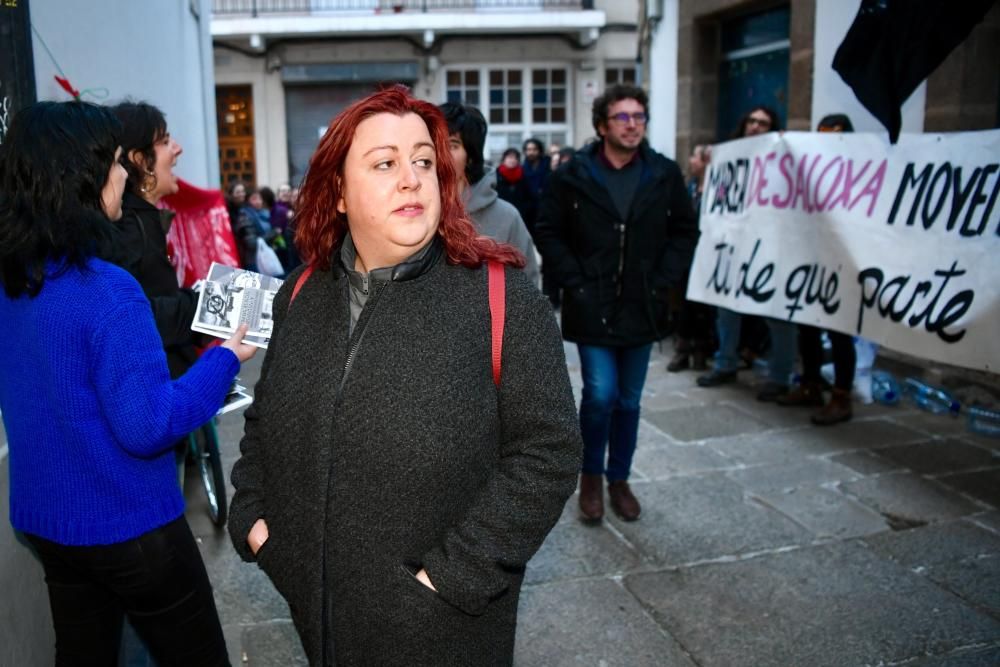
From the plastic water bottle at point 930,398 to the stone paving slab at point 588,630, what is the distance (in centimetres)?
321

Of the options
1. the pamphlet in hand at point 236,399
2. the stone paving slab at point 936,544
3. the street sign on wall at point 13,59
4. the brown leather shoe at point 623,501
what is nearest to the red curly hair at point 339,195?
the pamphlet in hand at point 236,399

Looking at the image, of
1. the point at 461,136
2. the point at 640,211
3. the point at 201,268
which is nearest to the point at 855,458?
the point at 640,211

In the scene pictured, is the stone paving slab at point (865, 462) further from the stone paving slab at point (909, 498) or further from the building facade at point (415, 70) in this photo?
the building facade at point (415, 70)

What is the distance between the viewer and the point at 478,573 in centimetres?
158

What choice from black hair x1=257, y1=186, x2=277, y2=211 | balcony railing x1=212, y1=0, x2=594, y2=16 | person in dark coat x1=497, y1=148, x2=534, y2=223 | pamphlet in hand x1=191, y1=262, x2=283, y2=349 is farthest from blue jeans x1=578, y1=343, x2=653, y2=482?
balcony railing x1=212, y1=0, x2=594, y2=16

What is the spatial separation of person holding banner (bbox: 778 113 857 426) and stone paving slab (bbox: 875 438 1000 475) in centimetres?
54

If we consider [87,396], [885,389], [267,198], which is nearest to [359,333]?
[87,396]

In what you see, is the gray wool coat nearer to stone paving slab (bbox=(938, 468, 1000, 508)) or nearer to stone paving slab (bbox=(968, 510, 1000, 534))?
stone paving slab (bbox=(968, 510, 1000, 534))

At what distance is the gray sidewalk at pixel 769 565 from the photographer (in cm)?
300

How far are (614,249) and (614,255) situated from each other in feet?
0.09

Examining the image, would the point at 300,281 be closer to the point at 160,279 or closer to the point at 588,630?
the point at 160,279

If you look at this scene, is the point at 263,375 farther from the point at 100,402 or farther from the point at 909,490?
the point at 909,490

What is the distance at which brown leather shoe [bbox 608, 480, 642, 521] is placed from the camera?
4031 mm

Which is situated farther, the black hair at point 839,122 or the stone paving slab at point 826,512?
the black hair at point 839,122
